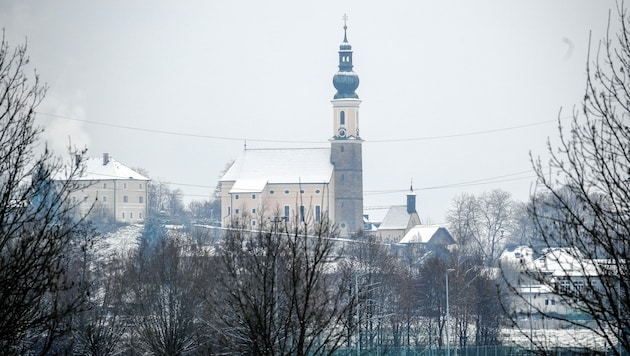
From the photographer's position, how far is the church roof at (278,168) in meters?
171

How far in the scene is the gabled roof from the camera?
16200cm

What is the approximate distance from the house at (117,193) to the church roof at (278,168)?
1220cm

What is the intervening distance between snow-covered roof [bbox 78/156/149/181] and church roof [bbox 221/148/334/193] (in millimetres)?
15434

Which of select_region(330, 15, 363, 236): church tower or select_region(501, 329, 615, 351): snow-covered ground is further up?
select_region(330, 15, 363, 236): church tower

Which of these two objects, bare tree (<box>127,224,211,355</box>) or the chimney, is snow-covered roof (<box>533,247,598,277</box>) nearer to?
bare tree (<box>127,224,211,355</box>)

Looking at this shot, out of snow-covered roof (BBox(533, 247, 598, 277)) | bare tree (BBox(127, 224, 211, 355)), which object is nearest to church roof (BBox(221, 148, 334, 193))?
bare tree (BBox(127, 224, 211, 355))

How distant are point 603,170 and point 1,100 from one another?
7476mm

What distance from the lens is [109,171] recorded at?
184 m

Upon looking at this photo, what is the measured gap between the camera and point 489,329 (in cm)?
7531

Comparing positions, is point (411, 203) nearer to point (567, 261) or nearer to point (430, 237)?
point (430, 237)

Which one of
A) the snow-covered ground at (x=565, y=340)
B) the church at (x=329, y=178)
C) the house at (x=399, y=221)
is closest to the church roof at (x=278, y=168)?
the church at (x=329, y=178)

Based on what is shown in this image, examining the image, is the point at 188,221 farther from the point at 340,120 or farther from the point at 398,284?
the point at 398,284

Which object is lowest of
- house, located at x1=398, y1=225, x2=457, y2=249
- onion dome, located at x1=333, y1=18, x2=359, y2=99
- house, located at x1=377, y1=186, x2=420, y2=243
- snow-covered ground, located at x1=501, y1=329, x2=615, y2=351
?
snow-covered ground, located at x1=501, y1=329, x2=615, y2=351

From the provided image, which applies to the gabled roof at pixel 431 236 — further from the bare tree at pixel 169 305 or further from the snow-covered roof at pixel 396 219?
the bare tree at pixel 169 305
